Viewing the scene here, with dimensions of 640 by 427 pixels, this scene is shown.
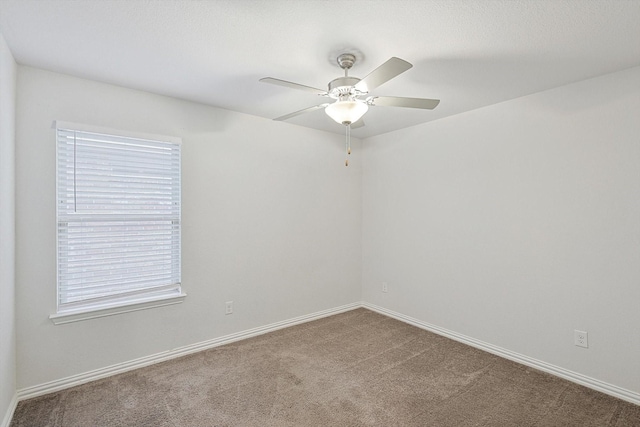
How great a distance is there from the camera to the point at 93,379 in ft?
8.21

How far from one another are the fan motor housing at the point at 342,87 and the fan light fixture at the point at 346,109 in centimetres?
6

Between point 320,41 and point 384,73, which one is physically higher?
point 320,41

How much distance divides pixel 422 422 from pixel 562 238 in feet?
6.07

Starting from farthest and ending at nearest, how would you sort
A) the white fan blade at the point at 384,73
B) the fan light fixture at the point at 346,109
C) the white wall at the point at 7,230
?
the fan light fixture at the point at 346,109 → the white wall at the point at 7,230 → the white fan blade at the point at 384,73

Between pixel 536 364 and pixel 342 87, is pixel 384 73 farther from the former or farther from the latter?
pixel 536 364

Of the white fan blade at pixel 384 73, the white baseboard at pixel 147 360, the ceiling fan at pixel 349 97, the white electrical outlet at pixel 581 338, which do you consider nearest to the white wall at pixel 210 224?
the white baseboard at pixel 147 360

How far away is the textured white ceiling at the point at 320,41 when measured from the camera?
1.63 m

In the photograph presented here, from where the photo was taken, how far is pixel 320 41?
1.93 metres

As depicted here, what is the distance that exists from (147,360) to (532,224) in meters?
3.58

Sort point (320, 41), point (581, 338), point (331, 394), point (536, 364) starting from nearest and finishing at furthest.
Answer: point (320, 41) → point (331, 394) → point (581, 338) → point (536, 364)

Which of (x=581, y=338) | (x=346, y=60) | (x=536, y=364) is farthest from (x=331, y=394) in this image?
(x=346, y=60)

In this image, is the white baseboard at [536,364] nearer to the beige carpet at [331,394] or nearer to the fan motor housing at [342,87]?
the beige carpet at [331,394]

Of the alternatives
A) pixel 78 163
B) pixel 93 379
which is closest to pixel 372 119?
pixel 78 163

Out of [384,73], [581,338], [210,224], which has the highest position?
[384,73]
